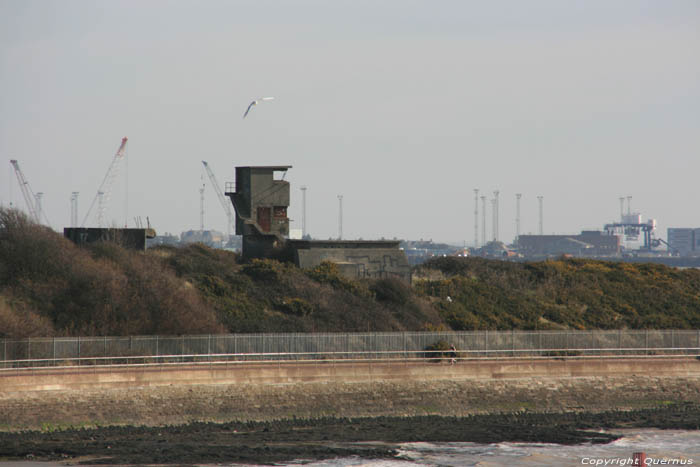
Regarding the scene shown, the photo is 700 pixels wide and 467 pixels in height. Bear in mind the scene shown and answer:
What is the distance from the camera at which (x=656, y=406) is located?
186 feet

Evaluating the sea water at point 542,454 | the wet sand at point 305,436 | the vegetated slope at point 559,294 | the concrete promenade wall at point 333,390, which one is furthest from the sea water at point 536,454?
the vegetated slope at point 559,294

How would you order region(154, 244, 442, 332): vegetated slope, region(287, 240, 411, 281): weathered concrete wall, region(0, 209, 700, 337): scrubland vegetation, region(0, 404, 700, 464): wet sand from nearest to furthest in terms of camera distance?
1. region(0, 404, 700, 464): wet sand
2. region(0, 209, 700, 337): scrubland vegetation
3. region(154, 244, 442, 332): vegetated slope
4. region(287, 240, 411, 281): weathered concrete wall

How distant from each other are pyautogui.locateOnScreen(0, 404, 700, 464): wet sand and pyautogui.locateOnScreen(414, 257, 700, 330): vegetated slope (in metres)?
13.5

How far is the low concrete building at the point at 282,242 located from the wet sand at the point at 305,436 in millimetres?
20046

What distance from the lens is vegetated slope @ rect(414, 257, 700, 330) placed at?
6794 centimetres

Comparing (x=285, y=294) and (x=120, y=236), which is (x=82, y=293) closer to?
(x=120, y=236)

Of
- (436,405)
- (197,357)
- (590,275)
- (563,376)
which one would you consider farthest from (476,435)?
(590,275)

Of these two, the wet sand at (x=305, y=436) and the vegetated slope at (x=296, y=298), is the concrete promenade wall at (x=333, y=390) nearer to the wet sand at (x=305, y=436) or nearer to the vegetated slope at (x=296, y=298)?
the wet sand at (x=305, y=436)

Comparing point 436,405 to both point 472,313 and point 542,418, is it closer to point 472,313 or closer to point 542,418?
point 542,418

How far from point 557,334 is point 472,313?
30.8 feet

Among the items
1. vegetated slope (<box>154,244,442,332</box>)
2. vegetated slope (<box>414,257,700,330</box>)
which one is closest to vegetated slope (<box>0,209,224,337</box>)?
vegetated slope (<box>154,244,442,332</box>)

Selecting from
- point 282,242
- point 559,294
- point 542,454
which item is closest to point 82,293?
point 282,242

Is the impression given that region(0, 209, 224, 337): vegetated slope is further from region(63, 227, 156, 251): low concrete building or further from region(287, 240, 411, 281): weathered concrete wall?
region(287, 240, 411, 281): weathered concrete wall

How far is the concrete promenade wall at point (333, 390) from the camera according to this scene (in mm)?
45062
